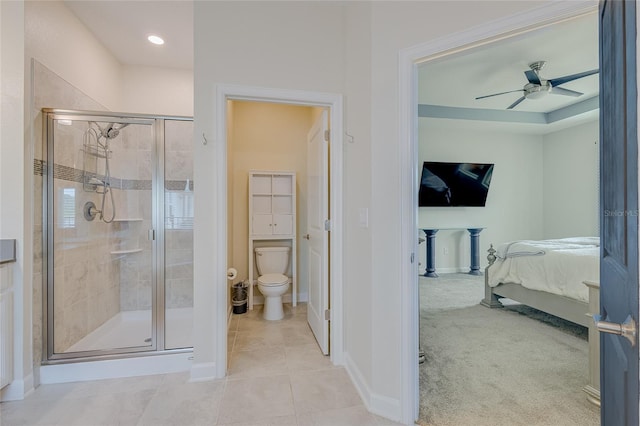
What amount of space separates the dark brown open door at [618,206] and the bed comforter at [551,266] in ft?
7.20

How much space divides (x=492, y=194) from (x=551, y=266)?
3.10 meters

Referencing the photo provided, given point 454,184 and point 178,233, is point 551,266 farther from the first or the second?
point 178,233

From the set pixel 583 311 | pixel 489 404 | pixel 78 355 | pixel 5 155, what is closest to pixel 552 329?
pixel 583 311

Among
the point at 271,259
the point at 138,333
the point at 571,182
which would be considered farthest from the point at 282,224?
the point at 571,182

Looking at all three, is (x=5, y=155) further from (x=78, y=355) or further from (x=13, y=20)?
(x=78, y=355)

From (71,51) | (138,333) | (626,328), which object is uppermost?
(71,51)

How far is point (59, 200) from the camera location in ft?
7.13

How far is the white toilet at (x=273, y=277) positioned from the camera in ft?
9.96

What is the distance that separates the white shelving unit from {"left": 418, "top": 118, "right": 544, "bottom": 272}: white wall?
286 centimetres

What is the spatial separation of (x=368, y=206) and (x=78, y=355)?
238 centimetres

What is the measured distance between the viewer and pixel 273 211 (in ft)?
12.0

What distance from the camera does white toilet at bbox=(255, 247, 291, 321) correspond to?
3037 mm

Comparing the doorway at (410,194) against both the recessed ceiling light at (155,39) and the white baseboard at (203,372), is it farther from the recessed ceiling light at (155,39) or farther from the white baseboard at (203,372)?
the recessed ceiling light at (155,39)

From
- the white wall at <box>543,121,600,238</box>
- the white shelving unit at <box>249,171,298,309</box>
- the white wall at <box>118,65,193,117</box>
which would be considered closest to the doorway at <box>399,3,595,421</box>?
the white shelving unit at <box>249,171,298,309</box>
